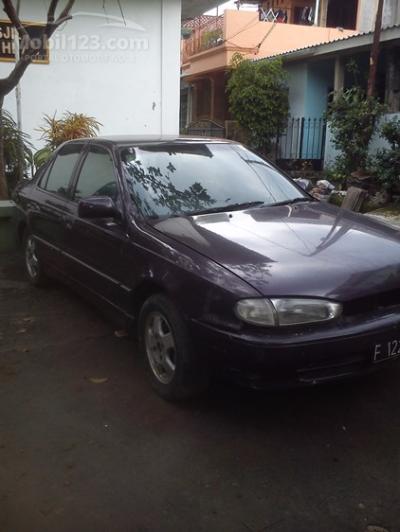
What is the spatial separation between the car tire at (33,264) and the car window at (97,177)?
1.17 m

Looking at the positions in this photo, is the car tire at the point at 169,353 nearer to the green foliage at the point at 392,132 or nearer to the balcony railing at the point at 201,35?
the green foliage at the point at 392,132

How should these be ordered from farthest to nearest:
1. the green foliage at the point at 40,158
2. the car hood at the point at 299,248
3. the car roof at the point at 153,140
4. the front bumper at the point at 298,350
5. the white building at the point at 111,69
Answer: the white building at the point at 111,69 → the green foliage at the point at 40,158 → the car roof at the point at 153,140 → the car hood at the point at 299,248 → the front bumper at the point at 298,350

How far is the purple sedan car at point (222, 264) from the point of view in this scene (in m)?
2.84

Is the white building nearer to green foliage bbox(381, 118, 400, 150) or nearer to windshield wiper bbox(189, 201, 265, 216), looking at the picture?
green foliage bbox(381, 118, 400, 150)

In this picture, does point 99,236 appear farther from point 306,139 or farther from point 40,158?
point 306,139

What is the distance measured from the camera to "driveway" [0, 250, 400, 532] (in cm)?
245

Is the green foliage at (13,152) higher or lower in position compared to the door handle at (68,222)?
higher

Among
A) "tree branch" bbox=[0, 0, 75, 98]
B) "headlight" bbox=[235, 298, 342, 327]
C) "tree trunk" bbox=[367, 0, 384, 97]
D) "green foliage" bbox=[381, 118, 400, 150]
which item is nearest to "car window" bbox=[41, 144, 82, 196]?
"tree branch" bbox=[0, 0, 75, 98]

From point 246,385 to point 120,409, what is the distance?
869 mm

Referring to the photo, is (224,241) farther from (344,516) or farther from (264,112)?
(264,112)

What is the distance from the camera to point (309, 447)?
9.68 ft

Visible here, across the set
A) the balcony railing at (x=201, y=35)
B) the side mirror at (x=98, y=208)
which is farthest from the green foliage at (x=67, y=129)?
the balcony railing at (x=201, y=35)

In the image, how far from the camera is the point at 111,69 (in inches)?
457

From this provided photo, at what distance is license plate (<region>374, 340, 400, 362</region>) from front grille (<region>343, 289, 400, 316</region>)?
19cm
